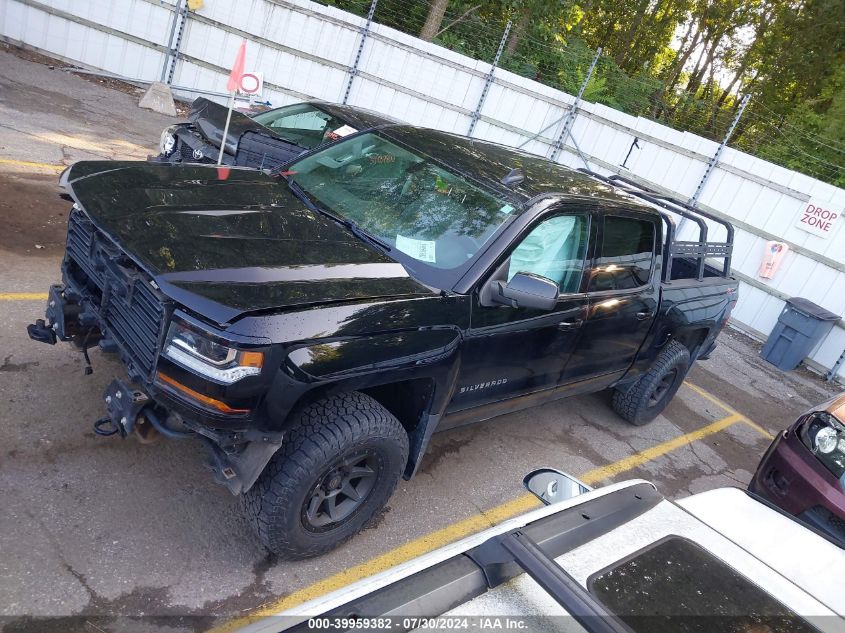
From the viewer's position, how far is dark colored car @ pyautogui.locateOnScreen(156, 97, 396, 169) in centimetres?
625

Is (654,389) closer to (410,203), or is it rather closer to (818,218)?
(410,203)

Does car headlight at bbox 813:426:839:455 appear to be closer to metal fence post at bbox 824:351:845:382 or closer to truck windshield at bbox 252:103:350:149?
truck windshield at bbox 252:103:350:149

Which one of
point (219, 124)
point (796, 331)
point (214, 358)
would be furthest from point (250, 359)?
point (796, 331)

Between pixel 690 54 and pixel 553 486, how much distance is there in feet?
96.5

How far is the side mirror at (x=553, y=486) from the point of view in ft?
7.33

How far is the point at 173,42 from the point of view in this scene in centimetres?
1215

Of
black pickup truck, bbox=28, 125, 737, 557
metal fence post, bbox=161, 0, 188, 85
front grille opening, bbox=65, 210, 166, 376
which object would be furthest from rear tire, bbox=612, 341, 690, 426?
metal fence post, bbox=161, 0, 188, 85

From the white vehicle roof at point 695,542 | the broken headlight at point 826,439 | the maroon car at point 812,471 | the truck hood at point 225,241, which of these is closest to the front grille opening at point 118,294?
the truck hood at point 225,241

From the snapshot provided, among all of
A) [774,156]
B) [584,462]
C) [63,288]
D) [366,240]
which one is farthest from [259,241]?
[774,156]

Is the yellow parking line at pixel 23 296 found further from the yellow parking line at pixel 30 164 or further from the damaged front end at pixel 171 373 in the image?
the yellow parking line at pixel 30 164

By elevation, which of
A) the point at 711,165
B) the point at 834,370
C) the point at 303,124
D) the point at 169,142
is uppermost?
the point at 711,165

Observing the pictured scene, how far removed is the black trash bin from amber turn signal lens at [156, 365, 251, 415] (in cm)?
895

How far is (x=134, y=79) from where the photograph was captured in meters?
12.2

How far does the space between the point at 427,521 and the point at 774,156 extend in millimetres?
16735
